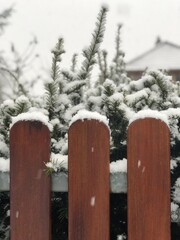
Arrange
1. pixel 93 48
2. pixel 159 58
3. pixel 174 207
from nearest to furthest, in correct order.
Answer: pixel 174 207 → pixel 93 48 → pixel 159 58

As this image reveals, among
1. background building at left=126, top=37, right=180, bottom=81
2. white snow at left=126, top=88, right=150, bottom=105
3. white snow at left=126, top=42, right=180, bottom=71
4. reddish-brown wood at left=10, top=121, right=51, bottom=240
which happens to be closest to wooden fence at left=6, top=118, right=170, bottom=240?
reddish-brown wood at left=10, top=121, right=51, bottom=240

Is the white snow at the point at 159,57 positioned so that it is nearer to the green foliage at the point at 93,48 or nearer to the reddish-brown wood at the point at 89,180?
the green foliage at the point at 93,48

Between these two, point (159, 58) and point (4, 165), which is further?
point (159, 58)

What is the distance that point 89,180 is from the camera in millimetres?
1351

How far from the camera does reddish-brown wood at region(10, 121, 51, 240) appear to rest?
1378mm

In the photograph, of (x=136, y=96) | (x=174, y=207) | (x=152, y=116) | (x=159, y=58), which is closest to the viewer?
(x=152, y=116)

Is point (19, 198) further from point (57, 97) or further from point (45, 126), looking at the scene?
point (57, 97)

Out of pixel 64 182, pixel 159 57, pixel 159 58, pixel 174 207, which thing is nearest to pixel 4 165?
pixel 64 182

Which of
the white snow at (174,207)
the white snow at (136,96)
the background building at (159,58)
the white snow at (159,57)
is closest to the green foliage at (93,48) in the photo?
the white snow at (136,96)

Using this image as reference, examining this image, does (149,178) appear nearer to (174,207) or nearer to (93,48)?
(174,207)

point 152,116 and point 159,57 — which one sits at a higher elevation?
point 159,57

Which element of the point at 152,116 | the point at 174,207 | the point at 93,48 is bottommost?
the point at 174,207

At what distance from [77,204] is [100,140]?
9.1 inches

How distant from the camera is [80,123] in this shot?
1.34 metres
